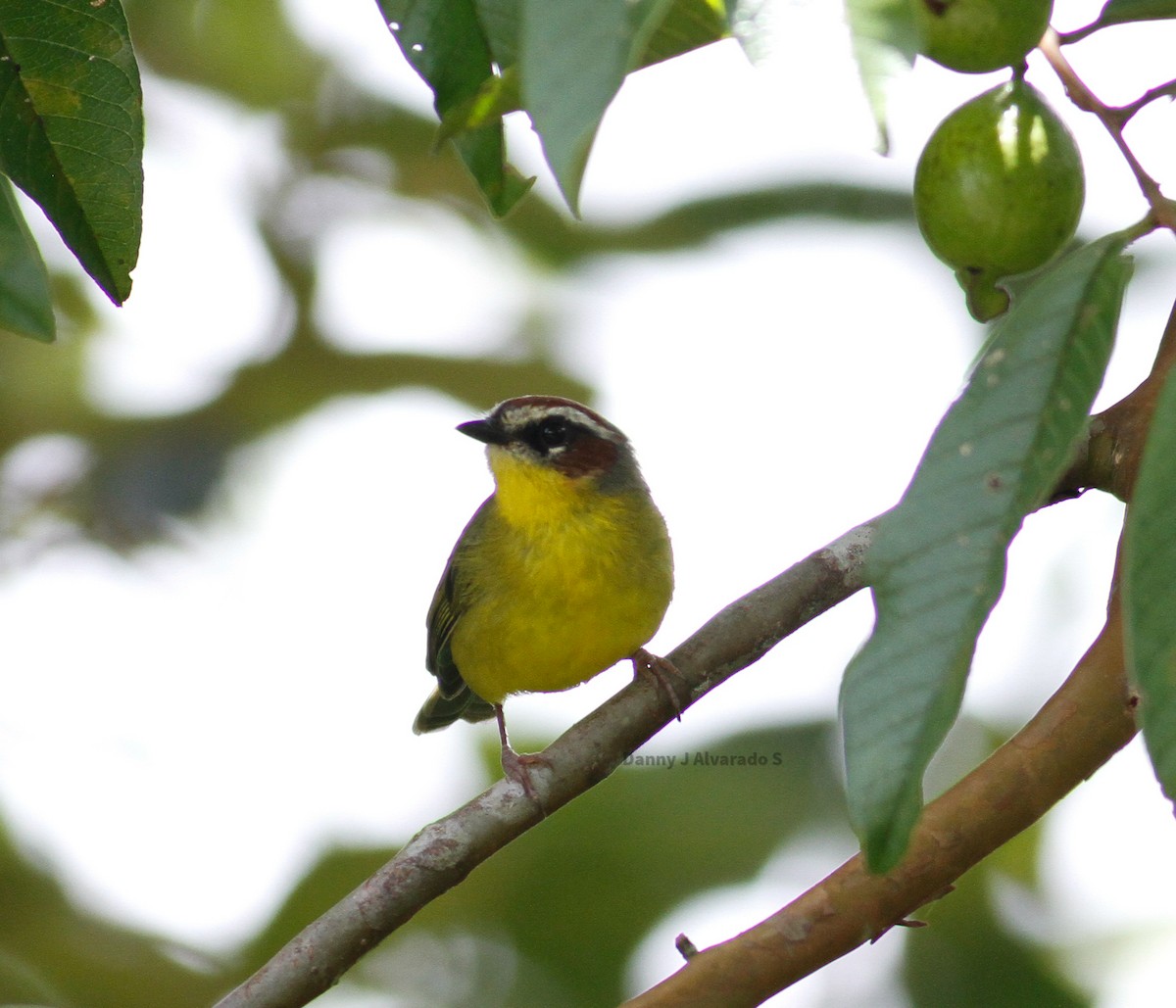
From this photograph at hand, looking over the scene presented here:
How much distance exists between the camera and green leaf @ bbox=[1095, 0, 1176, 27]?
4.93ft

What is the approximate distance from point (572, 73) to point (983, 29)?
54 centimetres

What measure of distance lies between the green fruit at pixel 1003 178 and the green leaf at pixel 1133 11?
17 centimetres

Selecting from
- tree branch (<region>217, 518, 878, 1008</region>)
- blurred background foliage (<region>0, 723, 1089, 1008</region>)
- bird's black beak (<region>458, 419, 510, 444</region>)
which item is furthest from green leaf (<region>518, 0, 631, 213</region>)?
blurred background foliage (<region>0, 723, 1089, 1008</region>)

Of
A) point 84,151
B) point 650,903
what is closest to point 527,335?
point 650,903

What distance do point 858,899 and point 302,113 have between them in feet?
14.1

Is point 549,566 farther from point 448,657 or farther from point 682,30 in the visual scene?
point 682,30

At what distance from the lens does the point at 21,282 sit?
5.66 feet

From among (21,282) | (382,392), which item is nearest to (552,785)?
(21,282)

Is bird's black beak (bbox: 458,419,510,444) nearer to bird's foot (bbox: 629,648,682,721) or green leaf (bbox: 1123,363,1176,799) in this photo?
bird's foot (bbox: 629,648,682,721)

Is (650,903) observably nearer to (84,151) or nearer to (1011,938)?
(1011,938)

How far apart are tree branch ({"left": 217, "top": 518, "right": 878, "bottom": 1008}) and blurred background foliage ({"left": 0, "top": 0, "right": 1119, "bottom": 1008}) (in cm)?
178

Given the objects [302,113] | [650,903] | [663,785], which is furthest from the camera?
[302,113]

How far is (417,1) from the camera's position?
5.54ft

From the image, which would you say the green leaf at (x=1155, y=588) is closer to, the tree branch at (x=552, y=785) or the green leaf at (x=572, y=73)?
the green leaf at (x=572, y=73)
